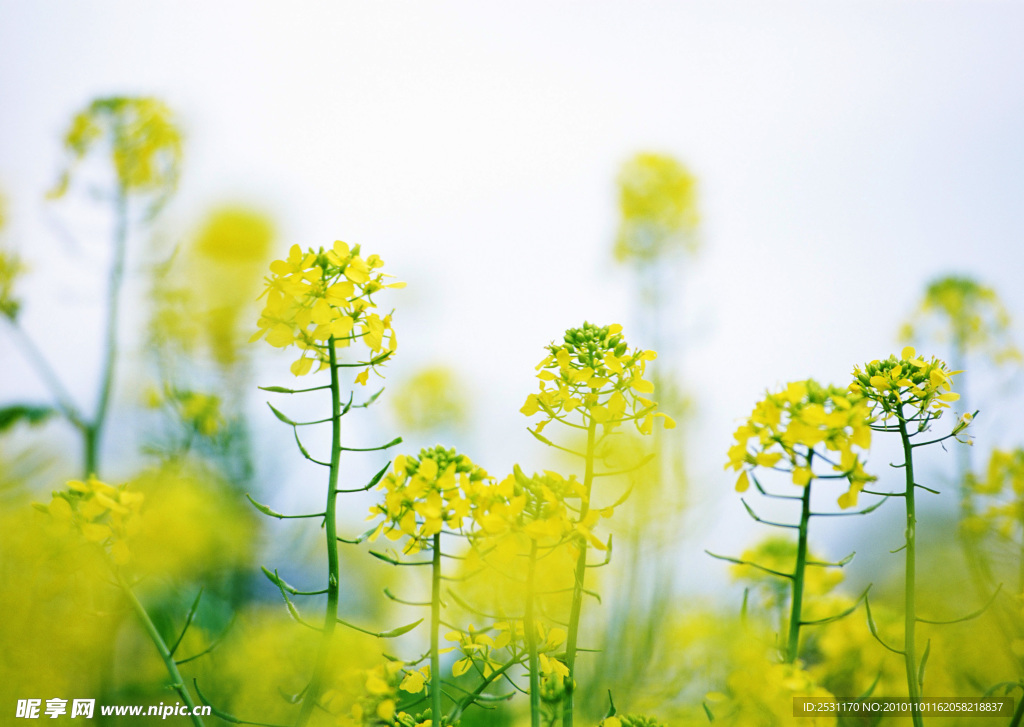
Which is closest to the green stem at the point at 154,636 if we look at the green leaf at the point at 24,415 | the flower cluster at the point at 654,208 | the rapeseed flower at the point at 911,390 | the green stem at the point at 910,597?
the green stem at the point at 910,597

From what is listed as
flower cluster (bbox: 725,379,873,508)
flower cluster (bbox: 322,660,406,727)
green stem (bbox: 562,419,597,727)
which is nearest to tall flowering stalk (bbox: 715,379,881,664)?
flower cluster (bbox: 725,379,873,508)

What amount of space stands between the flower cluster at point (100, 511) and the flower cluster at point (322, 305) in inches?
12.9

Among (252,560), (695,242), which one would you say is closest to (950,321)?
(695,242)

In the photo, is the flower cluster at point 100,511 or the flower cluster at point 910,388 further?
the flower cluster at point 910,388

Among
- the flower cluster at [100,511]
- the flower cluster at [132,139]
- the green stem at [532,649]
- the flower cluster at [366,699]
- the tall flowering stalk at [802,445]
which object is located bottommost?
the flower cluster at [366,699]

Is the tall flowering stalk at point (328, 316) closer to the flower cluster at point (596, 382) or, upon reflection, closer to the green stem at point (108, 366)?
the flower cluster at point (596, 382)

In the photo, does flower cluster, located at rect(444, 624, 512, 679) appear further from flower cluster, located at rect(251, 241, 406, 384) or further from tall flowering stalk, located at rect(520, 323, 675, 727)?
flower cluster, located at rect(251, 241, 406, 384)

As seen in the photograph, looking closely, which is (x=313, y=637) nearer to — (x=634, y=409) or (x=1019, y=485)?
(x=634, y=409)

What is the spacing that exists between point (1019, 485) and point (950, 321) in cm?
160

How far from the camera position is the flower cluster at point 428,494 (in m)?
0.96

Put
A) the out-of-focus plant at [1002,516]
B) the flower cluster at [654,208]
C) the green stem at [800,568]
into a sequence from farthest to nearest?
the flower cluster at [654,208] < the out-of-focus plant at [1002,516] < the green stem at [800,568]

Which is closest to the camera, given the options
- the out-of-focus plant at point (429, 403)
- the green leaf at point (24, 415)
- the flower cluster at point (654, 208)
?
the green leaf at point (24, 415)

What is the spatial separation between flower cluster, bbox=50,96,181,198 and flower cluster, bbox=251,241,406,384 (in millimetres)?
1779

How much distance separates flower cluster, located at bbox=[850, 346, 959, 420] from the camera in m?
1.13
